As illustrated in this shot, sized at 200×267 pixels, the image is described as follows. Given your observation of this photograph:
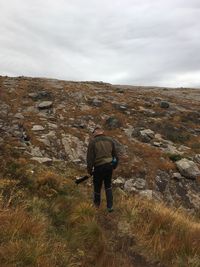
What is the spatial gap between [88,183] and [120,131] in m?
8.58

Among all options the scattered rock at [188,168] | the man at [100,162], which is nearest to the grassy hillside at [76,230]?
the man at [100,162]

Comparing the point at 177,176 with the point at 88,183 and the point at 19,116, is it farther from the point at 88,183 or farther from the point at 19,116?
the point at 19,116

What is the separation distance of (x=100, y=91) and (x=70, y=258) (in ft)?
79.8

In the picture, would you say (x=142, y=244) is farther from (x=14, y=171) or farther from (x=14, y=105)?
(x=14, y=105)

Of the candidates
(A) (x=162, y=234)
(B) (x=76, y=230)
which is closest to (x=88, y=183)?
(A) (x=162, y=234)

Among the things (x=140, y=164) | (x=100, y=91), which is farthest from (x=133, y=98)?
(x=140, y=164)

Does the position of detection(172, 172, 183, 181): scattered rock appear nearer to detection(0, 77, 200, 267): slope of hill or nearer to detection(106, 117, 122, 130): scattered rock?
detection(0, 77, 200, 267): slope of hill

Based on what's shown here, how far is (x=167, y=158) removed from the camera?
18219 millimetres

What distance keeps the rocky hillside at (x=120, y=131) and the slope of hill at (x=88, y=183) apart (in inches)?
2.3

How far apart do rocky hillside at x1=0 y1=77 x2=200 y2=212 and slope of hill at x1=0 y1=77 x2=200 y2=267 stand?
59 millimetres

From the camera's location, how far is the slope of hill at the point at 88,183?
6.54 m

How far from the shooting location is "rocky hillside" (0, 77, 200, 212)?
15.9 meters

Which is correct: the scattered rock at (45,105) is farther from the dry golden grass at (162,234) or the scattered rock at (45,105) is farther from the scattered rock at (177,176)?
the dry golden grass at (162,234)

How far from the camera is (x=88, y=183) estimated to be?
13023mm
